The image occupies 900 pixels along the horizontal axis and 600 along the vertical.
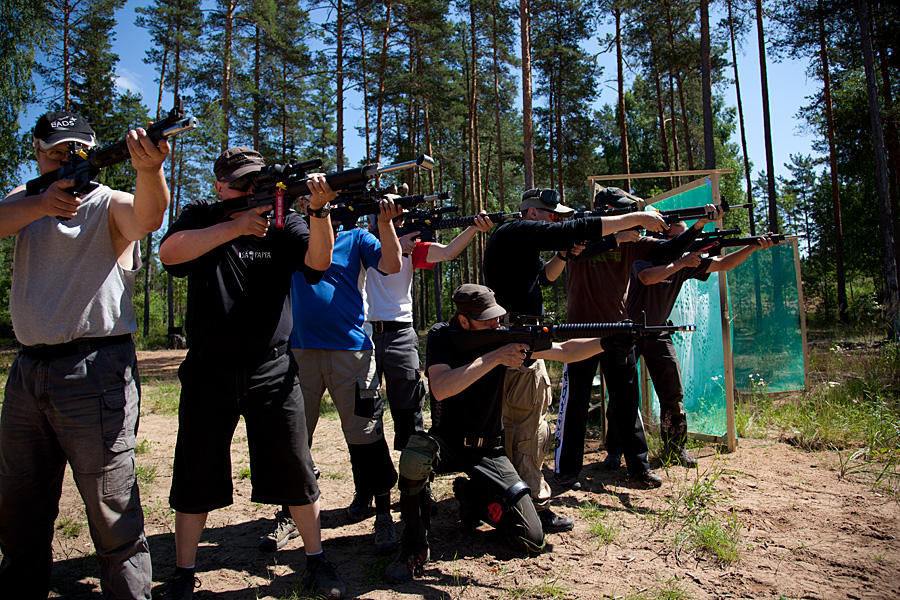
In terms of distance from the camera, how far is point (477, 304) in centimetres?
329

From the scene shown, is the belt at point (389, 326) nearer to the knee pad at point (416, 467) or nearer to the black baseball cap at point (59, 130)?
the knee pad at point (416, 467)

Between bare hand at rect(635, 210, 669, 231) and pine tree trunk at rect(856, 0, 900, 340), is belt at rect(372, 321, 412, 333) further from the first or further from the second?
pine tree trunk at rect(856, 0, 900, 340)

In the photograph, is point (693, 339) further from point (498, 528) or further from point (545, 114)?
point (545, 114)

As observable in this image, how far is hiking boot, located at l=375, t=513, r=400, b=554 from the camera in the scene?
10.9 feet

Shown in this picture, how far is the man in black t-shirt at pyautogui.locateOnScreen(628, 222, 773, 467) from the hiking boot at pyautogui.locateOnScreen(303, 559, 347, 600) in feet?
10.4

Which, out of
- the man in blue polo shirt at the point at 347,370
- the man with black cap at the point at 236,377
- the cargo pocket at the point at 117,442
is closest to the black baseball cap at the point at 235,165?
the man with black cap at the point at 236,377

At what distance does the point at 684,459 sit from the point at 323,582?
3334 millimetres

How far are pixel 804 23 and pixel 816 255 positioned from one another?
11269mm

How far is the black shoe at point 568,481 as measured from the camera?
170 inches

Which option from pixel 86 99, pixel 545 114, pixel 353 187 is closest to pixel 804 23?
pixel 545 114

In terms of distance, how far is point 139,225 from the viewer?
2.49m

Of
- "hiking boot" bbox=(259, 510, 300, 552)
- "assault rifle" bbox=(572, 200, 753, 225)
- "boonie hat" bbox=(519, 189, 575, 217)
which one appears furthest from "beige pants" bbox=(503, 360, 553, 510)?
"hiking boot" bbox=(259, 510, 300, 552)

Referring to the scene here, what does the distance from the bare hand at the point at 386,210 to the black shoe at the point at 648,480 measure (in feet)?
9.40

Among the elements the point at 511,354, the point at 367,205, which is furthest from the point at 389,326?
the point at 511,354
